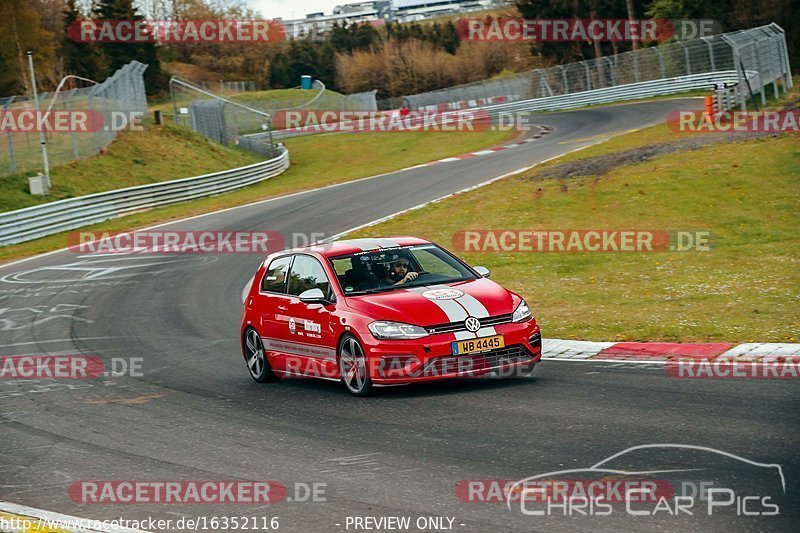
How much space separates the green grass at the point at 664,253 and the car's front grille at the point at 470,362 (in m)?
2.94

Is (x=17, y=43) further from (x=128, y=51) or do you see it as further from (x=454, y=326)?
(x=454, y=326)

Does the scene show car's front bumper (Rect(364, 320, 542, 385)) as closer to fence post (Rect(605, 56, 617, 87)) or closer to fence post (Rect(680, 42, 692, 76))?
fence post (Rect(680, 42, 692, 76))

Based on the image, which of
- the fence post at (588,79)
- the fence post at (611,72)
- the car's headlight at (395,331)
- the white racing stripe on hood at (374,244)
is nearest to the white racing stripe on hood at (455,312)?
the car's headlight at (395,331)

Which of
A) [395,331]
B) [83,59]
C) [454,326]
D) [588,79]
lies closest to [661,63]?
[588,79]

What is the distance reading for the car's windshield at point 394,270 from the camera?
10672mm

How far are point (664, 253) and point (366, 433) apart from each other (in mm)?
11641

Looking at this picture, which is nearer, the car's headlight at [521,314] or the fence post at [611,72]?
the car's headlight at [521,314]

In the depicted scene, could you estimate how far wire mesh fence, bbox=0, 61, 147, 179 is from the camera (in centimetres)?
3262

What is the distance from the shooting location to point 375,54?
96625 mm

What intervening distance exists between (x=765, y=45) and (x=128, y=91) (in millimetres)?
24862

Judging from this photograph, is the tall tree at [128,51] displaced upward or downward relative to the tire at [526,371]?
upward

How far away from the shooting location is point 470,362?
970 cm

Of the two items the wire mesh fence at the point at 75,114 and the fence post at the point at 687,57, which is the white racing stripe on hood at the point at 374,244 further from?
the fence post at the point at 687,57

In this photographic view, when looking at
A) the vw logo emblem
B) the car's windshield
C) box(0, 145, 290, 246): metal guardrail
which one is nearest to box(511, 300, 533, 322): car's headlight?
the vw logo emblem
